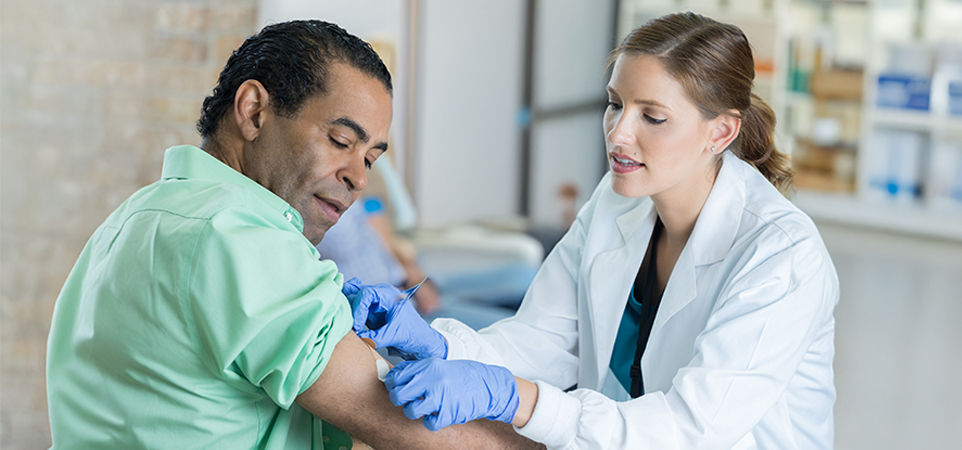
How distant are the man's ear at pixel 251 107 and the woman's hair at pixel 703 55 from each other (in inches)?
21.1

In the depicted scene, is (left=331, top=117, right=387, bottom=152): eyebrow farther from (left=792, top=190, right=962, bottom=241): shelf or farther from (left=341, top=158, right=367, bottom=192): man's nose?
(left=792, top=190, right=962, bottom=241): shelf

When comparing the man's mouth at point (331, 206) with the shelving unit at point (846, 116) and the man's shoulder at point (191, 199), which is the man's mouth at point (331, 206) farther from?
the shelving unit at point (846, 116)

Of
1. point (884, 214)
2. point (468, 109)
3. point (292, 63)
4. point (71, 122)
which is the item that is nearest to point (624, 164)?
point (292, 63)

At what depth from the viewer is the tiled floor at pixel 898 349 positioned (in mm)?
2934

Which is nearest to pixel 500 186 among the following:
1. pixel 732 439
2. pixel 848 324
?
pixel 848 324

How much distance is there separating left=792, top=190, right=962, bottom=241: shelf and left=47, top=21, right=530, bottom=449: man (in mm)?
5188

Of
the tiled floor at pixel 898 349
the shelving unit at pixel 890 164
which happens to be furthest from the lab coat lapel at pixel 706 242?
the shelving unit at pixel 890 164

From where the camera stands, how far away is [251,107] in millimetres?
1115

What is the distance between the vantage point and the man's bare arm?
1.05 m

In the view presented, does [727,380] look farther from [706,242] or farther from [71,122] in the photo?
[71,122]

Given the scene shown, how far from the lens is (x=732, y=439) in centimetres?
123

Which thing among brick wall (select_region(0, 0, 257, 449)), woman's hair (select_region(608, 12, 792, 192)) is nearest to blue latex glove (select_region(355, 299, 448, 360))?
woman's hair (select_region(608, 12, 792, 192))

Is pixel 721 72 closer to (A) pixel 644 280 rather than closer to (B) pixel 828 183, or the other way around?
(A) pixel 644 280

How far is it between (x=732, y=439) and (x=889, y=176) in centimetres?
577
